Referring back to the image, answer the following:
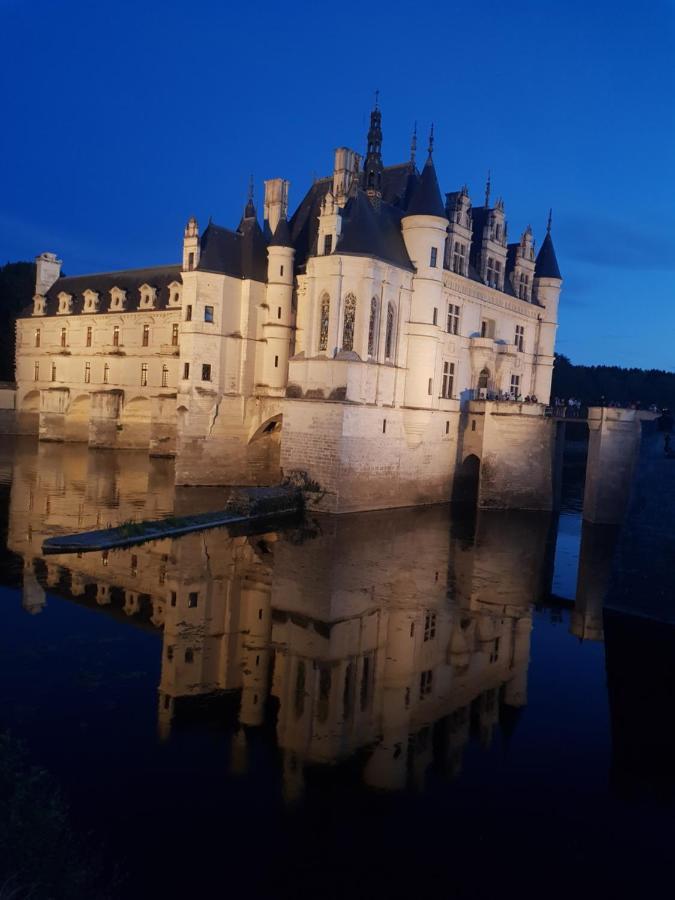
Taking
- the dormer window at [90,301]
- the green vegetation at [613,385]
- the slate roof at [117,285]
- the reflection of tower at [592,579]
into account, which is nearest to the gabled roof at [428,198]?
the reflection of tower at [592,579]

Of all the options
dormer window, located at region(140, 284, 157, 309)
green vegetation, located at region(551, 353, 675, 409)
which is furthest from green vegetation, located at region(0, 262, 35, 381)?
green vegetation, located at region(551, 353, 675, 409)

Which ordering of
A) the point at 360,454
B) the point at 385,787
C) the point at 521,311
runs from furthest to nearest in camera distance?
the point at 521,311 < the point at 360,454 < the point at 385,787

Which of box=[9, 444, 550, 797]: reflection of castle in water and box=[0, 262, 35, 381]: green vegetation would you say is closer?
box=[9, 444, 550, 797]: reflection of castle in water

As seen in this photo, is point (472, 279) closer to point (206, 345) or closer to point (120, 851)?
point (206, 345)

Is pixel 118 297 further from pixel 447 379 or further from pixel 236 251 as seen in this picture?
pixel 447 379

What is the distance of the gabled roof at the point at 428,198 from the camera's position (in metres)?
28.6

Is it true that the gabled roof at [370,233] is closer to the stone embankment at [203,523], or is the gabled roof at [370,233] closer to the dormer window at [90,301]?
the stone embankment at [203,523]

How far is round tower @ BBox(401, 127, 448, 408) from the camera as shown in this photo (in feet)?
94.1

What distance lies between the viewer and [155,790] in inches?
326

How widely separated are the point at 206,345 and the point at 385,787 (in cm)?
2492

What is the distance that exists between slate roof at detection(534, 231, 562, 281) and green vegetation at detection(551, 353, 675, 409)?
4127 cm

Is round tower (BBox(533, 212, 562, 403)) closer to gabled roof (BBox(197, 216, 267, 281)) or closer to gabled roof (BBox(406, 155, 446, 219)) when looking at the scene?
gabled roof (BBox(406, 155, 446, 219))

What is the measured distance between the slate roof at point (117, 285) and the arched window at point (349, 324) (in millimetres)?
→ 17971

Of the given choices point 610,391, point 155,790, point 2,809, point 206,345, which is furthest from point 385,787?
point 610,391
